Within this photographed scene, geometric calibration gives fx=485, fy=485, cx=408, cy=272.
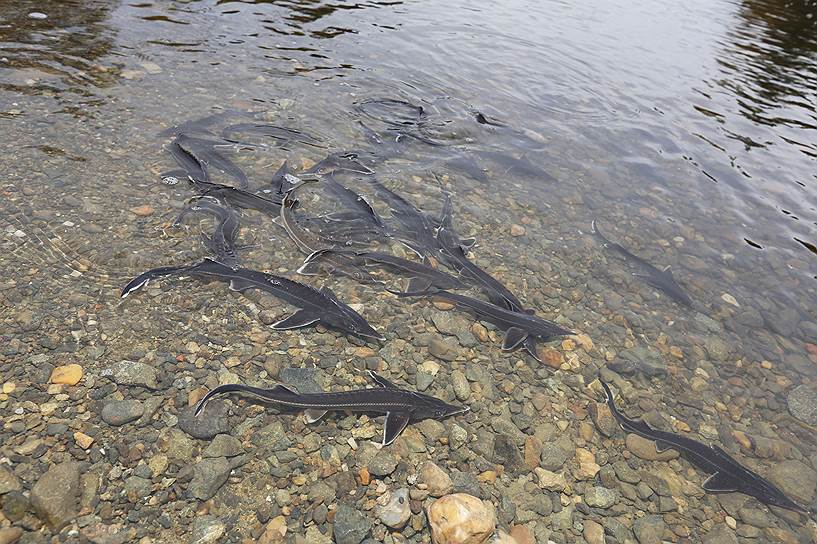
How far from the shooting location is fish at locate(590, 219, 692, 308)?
7.17 metres

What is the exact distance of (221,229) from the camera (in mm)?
6426

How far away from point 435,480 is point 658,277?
5.05 meters

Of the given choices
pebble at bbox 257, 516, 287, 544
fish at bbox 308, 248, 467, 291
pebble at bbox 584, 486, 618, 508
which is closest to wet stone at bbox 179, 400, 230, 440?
pebble at bbox 257, 516, 287, 544

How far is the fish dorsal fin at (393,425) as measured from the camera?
178 inches

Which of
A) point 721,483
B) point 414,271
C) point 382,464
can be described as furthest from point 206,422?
point 721,483

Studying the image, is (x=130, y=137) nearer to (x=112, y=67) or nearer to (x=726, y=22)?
(x=112, y=67)

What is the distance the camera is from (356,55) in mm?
13914

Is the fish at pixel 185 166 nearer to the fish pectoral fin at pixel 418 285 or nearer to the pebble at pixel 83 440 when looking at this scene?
the fish pectoral fin at pixel 418 285

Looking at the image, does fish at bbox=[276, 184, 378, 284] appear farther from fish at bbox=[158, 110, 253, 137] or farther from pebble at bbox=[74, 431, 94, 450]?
fish at bbox=[158, 110, 253, 137]

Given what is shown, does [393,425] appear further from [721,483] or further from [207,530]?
[721,483]

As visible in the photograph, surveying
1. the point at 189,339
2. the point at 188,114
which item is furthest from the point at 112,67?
the point at 189,339

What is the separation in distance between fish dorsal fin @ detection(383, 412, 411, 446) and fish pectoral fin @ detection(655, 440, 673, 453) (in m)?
2.63

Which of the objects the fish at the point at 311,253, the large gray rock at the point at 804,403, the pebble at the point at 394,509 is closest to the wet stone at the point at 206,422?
the pebble at the point at 394,509

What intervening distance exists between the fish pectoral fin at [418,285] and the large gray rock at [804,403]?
4563mm
